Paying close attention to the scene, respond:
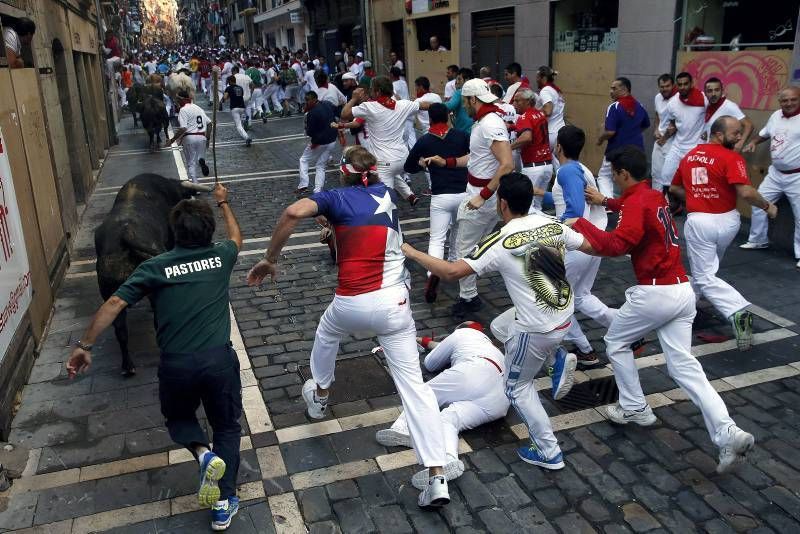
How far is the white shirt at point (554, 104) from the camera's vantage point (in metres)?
11.7

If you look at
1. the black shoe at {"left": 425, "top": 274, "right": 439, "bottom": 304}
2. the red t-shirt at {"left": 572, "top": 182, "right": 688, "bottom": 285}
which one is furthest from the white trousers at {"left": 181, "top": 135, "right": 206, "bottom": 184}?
the red t-shirt at {"left": 572, "top": 182, "right": 688, "bottom": 285}

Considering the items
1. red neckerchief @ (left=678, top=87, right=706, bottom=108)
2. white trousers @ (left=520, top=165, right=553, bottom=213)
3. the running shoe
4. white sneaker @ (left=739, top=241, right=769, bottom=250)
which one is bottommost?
white sneaker @ (left=739, top=241, right=769, bottom=250)

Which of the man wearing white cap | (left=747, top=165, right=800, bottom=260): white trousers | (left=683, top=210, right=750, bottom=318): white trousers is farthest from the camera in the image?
(left=747, top=165, right=800, bottom=260): white trousers

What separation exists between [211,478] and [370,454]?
4.12 feet

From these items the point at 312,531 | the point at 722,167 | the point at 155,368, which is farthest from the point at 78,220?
the point at 722,167

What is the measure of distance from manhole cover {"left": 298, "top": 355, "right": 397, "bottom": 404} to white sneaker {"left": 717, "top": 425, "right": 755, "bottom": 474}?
2478 mm

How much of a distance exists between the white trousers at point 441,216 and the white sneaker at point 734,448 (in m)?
3.62

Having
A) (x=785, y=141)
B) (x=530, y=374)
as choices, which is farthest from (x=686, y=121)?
(x=530, y=374)

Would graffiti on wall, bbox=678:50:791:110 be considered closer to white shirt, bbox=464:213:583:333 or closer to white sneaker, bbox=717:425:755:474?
white sneaker, bbox=717:425:755:474

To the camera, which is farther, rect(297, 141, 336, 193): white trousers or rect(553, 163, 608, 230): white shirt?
rect(297, 141, 336, 193): white trousers

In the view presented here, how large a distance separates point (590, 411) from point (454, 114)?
7433 mm

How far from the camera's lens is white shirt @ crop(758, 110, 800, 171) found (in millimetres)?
8039

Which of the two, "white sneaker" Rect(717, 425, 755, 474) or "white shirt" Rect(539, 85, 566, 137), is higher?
"white shirt" Rect(539, 85, 566, 137)

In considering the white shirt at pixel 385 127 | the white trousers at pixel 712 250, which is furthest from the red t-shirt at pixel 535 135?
the white trousers at pixel 712 250
